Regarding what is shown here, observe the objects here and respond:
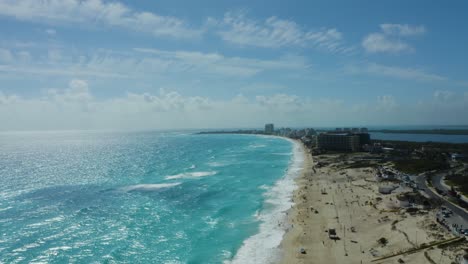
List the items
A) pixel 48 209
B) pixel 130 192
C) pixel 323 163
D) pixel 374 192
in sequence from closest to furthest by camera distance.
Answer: pixel 48 209
pixel 374 192
pixel 130 192
pixel 323 163

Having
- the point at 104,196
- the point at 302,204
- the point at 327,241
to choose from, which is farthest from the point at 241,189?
the point at 327,241

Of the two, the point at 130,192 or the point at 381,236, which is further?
the point at 130,192

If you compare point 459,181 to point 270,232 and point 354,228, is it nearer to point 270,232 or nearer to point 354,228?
point 354,228

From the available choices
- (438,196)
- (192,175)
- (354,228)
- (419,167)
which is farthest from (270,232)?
(419,167)

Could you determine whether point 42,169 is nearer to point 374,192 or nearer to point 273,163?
point 273,163

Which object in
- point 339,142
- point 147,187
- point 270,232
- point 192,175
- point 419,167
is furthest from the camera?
point 339,142

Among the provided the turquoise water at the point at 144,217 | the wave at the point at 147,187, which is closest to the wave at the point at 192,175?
the turquoise water at the point at 144,217
